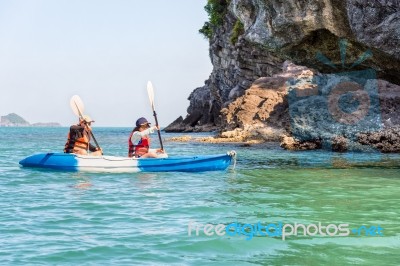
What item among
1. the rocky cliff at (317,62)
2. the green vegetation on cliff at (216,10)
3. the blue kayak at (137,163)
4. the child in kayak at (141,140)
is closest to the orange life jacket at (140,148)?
the child in kayak at (141,140)

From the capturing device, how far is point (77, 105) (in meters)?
18.8

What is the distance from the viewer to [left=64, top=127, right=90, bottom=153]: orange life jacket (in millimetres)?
18219

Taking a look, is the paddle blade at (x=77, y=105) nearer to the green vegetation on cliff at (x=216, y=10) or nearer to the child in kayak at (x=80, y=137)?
the child in kayak at (x=80, y=137)

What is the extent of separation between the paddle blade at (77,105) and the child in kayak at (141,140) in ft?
6.48

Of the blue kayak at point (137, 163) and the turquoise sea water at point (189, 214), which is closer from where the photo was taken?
the turquoise sea water at point (189, 214)

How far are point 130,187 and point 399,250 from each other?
26.4 feet

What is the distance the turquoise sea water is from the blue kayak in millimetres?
366

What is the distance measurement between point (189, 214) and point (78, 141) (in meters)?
8.48

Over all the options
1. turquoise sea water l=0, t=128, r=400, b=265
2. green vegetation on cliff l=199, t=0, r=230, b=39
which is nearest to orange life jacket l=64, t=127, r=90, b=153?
turquoise sea water l=0, t=128, r=400, b=265

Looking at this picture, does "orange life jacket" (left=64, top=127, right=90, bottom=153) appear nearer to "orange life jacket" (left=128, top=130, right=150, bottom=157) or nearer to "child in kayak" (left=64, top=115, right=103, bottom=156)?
"child in kayak" (left=64, top=115, right=103, bottom=156)

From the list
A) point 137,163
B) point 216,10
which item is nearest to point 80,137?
point 137,163

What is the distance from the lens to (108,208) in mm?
11273

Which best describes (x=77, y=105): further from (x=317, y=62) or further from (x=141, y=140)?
(x=317, y=62)

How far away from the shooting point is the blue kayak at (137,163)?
17812 mm
